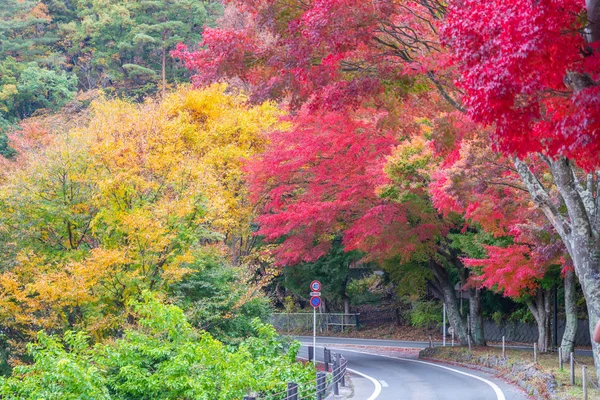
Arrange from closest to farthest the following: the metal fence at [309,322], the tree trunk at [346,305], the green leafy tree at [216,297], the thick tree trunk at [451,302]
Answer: the green leafy tree at [216,297] → the thick tree trunk at [451,302] → the tree trunk at [346,305] → the metal fence at [309,322]

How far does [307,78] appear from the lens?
11680 millimetres

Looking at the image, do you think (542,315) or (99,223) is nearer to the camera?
(99,223)

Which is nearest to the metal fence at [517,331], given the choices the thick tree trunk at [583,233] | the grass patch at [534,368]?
the grass patch at [534,368]

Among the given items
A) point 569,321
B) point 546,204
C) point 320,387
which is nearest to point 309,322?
point 569,321

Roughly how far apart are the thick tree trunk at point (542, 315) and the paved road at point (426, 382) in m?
4.31

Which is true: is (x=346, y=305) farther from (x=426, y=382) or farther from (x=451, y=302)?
(x=426, y=382)

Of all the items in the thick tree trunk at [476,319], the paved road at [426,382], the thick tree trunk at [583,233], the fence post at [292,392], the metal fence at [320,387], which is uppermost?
the thick tree trunk at [583,233]

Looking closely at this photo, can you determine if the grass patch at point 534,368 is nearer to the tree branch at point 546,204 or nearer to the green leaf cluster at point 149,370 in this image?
the tree branch at point 546,204

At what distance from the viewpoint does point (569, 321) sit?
23.3m

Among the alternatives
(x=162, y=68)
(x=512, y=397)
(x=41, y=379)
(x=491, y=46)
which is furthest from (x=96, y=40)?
(x=491, y=46)

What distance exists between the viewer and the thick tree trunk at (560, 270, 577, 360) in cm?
2216

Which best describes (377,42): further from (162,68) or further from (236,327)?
(162,68)

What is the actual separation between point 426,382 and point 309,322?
26.6 metres

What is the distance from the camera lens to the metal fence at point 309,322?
46.8 meters
